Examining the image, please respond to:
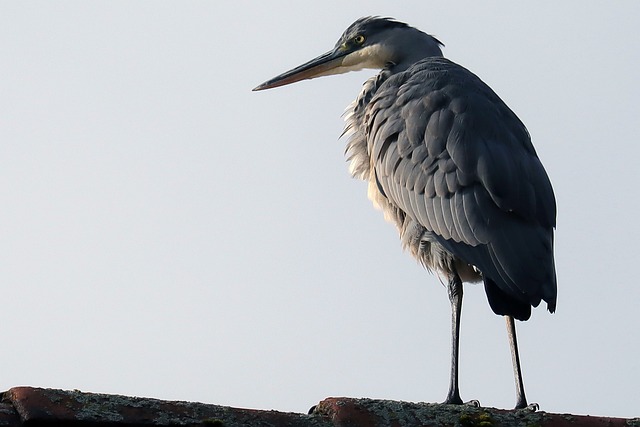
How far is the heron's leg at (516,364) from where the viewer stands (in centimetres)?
492

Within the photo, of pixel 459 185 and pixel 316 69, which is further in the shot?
pixel 316 69

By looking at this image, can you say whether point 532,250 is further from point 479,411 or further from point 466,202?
point 479,411

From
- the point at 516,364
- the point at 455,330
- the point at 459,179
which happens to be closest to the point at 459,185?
the point at 459,179

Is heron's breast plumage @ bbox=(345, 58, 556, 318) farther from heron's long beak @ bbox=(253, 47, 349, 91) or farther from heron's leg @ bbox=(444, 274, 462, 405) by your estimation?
heron's long beak @ bbox=(253, 47, 349, 91)

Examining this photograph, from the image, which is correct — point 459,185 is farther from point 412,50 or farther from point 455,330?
point 412,50

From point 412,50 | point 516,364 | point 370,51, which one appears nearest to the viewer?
point 516,364

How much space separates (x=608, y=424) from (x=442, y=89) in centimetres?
269

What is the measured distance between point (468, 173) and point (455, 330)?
0.71m

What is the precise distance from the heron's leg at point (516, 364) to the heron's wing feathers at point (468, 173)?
0.44 meters

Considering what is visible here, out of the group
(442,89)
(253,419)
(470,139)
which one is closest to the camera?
(253,419)

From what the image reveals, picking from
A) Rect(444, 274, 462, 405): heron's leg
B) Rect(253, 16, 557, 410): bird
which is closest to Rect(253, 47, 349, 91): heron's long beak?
Rect(253, 16, 557, 410): bird

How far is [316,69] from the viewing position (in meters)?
7.09

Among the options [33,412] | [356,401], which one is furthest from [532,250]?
[33,412]

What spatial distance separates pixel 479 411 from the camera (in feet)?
10.0
